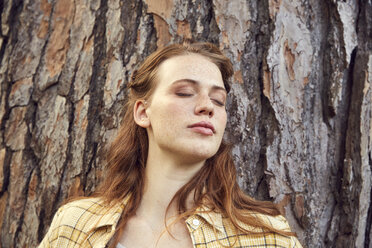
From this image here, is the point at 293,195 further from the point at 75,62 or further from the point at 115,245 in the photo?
the point at 75,62

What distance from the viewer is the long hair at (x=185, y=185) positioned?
2236mm

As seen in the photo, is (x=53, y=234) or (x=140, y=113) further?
(x=140, y=113)

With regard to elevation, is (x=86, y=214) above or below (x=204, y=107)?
below

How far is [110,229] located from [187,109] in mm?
660

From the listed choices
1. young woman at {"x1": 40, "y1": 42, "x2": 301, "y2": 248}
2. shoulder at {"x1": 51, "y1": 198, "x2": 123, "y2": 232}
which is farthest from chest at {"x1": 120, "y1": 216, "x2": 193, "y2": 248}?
shoulder at {"x1": 51, "y1": 198, "x2": 123, "y2": 232}

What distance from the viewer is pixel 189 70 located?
233 cm

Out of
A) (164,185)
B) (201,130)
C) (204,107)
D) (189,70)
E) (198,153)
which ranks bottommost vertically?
(164,185)

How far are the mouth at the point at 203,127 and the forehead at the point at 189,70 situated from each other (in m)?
0.23

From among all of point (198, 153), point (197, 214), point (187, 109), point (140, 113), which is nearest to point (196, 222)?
point (197, 214)

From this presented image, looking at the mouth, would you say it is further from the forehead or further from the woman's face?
the forehead

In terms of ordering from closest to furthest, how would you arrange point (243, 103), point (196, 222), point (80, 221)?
point (196, 222) < point (80, 221) < point (243, 103)

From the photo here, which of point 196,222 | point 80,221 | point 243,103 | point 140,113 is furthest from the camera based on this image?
point 243,103

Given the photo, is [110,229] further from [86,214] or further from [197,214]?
[197,214]

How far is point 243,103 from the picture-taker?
257 centimetres
